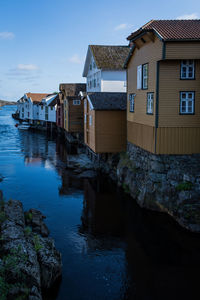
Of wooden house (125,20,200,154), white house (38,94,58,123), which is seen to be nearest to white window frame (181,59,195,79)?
wooden house (125,20,200,154)

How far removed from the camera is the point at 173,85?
1866 cm

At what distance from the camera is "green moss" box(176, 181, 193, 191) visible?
60.3ft

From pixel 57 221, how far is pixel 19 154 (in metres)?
25.7

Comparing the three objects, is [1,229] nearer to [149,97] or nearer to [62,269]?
[62,269]

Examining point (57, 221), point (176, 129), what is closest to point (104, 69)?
point (176, 129)

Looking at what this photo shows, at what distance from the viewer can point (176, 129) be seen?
19.1 meters

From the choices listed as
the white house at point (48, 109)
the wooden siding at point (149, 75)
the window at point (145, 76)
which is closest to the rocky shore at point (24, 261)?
the wooden siding at point (149, 75)

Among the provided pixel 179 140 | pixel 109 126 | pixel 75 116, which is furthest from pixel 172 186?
pixel 75 116

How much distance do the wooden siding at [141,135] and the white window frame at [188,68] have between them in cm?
382

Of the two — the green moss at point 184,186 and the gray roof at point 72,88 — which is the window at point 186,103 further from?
the gray roof at point 72,88

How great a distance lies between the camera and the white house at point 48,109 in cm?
6856

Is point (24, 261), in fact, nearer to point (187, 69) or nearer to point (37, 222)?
point (37, 222)

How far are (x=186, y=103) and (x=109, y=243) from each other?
9472mm

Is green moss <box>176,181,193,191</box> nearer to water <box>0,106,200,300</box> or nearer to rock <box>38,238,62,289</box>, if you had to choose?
water <box>0,106,200,300</box>
